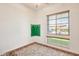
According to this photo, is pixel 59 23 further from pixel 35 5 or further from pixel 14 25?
pixel 14 25

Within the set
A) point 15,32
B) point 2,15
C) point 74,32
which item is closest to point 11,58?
point 15,32

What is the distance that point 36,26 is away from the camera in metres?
1.73

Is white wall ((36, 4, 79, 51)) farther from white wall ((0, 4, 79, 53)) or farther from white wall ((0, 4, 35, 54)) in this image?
white wall ((0, 4, 35, 54))

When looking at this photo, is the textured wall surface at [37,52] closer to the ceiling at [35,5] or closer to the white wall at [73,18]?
the white wall at [73,18]

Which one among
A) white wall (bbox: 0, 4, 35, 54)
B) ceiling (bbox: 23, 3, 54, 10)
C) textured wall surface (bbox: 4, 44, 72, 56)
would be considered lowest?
textured wall surface (bbox: 4, 44, 72, 56)

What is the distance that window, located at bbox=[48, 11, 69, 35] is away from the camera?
5.39 feet

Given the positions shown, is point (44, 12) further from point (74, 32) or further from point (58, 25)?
point (74, 32)

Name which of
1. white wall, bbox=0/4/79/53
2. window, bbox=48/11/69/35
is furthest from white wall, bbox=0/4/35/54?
window, bbox=48/11/69/35

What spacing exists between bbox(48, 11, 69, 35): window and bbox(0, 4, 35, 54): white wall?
28cm

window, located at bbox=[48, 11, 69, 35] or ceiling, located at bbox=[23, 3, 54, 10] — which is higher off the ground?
ceiling, located at bbox=[23, 3, 54, 10]

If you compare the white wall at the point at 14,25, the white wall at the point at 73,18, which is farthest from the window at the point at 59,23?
the white wall at the point at 14,25

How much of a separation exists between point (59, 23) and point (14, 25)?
2.08ft

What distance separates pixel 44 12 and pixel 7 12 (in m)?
0.52

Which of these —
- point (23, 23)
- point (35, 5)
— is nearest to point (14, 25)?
point (23, 23)
